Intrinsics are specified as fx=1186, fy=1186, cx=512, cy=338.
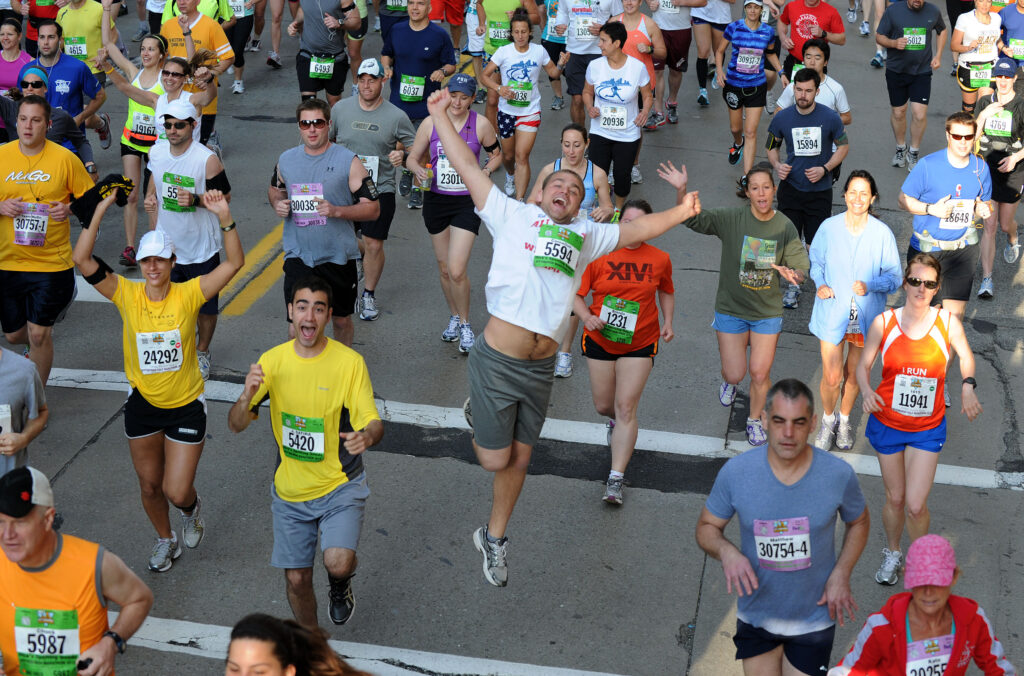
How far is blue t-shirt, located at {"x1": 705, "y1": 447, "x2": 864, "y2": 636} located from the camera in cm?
505

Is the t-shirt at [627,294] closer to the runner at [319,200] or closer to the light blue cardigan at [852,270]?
the light blue cardigan at [852,270]

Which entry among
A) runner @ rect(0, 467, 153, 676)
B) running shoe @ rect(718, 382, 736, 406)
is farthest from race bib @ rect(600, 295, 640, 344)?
runner @ rect(0, 467, 153, 676)

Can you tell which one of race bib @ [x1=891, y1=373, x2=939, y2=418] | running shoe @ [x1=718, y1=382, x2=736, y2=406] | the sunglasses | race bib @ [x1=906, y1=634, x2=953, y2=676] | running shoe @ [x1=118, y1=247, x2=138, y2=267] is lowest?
running shoe @ [x1=118, y1=247, x2=138, y2=267]

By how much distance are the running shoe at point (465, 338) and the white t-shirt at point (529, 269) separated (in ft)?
11.3

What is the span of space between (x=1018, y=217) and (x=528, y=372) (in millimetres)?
8613

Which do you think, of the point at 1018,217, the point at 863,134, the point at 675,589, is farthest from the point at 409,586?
the point at 863,134

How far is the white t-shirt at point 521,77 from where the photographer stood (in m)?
11.7

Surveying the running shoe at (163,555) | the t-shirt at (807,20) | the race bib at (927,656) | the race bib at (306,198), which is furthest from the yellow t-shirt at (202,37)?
the race bib at (927,656)

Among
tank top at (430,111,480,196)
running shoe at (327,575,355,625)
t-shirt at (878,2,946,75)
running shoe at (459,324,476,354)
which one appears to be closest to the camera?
running shoe at (327,575,355,625)

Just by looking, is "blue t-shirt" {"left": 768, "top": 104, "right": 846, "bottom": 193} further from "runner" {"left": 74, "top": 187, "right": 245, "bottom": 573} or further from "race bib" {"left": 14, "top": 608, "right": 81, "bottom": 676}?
"race bib" {"left": 14, "top": 608, "right": 81, "bottom": 676}

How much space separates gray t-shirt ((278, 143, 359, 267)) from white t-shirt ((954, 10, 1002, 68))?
7413 millimetres

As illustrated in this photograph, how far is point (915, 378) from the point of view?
6641mm

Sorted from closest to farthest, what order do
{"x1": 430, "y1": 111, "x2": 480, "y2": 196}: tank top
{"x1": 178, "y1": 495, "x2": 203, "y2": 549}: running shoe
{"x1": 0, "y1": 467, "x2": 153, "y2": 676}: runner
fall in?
{"x1": 0, "y1": 467, "x2": 153, "y2": 676}: runner, {"x1": 178, "y1": 495, "x2": 203, "y2": 549}: running shoe, {"x1": 430, "y1": 111, "x2": 480, "y2": 196}: tank top

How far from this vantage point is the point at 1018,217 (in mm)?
12695
